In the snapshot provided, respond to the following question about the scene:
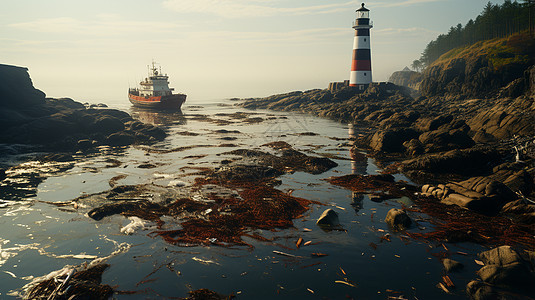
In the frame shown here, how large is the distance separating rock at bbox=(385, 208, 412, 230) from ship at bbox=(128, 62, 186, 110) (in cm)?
6107

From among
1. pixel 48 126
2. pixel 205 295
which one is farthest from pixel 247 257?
pixel 48 126

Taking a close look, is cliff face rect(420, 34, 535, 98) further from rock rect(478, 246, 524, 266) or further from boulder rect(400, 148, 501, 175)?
rock rect(478, 246, 524, 266)

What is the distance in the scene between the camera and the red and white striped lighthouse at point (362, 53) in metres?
59.5

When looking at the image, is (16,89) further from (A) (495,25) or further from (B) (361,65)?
(A) (495,25)

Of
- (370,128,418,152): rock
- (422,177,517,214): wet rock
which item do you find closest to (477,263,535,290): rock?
(422,177,517,214): wet rock

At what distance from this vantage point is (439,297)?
21.9ft

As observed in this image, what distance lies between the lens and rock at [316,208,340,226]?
415 inches

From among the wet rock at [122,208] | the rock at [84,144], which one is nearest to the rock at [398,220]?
the wet rock at [122,208]

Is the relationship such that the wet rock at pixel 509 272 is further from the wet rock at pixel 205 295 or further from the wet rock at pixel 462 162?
the wet rock at pixel 462 162

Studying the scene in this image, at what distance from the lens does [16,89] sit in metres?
34.1

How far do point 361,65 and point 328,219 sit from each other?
195ft

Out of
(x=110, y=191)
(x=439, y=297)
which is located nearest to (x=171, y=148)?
(x=110, y=191)

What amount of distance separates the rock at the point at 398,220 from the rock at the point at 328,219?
181 centimetres

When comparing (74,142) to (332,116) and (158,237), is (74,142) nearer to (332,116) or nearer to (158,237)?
(158,237)
